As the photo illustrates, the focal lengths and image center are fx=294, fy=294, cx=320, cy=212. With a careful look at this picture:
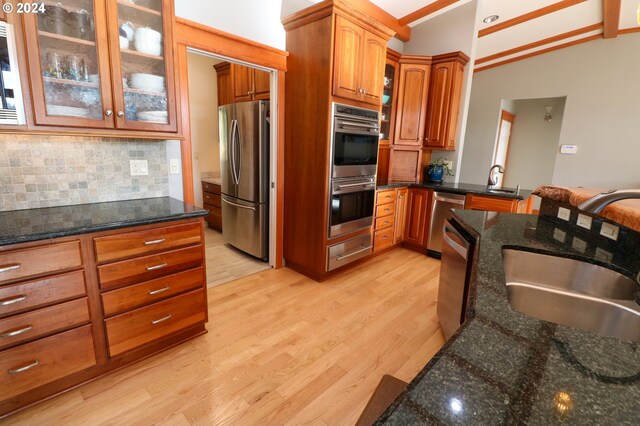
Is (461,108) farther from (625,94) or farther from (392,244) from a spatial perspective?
(625,94)

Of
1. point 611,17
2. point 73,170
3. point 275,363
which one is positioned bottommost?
point 275,363

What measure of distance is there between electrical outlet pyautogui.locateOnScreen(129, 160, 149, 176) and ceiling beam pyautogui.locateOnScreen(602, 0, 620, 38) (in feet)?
19.2

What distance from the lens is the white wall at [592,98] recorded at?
4.88 metres

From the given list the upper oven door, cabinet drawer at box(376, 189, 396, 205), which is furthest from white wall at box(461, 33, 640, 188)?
the upper oven door

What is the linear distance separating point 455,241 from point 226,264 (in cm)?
243

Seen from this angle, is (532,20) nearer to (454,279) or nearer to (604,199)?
(454,279)

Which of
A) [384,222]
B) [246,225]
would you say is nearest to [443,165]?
[384,222]

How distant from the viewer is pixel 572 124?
5.38m

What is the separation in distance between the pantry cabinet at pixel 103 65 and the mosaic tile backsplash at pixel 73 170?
0.37 meters

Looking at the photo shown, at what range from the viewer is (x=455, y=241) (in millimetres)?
1888

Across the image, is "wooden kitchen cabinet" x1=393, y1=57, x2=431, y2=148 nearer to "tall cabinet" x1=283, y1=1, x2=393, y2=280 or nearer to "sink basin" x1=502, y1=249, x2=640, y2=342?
"tall cabinet" x1=283, y1=1, x2=393, y2=280

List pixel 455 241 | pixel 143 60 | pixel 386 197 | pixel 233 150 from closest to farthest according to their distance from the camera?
pixel 143 60 < pixel 455 241 < pixel 233 150 < pixel 386 197

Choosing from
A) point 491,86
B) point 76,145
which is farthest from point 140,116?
point 491,86

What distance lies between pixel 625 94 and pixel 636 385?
22.0 feet
